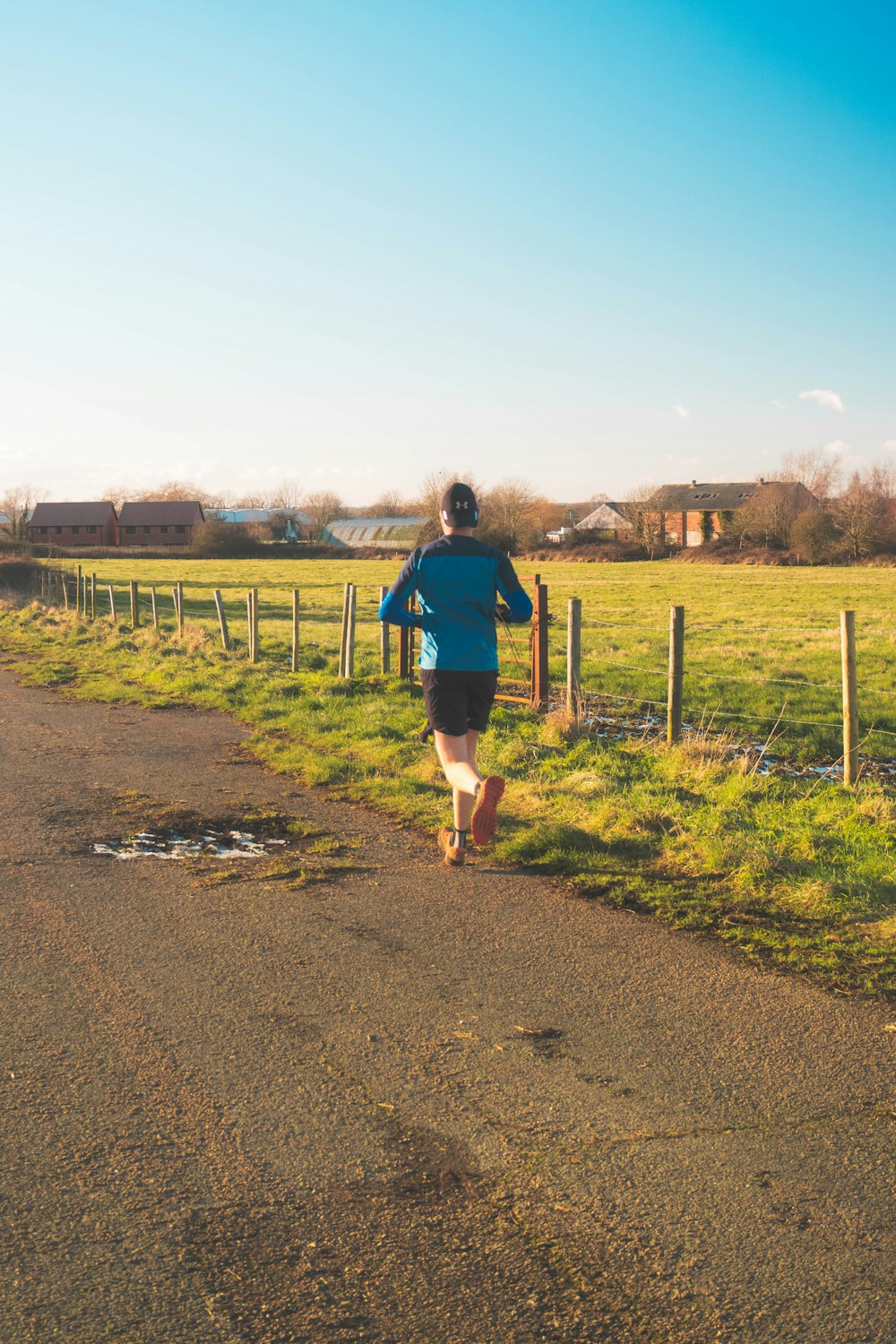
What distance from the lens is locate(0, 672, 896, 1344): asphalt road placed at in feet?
8.71

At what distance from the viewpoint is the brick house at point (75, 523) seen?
12212cm

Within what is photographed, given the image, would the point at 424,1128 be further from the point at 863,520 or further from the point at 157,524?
the point at 157,524

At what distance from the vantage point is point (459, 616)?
253 inches

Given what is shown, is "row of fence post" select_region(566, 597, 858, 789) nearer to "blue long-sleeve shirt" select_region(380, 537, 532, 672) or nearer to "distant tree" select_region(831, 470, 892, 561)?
"blue long-sleeve shirt" select_region(380, 537, 532, 672)

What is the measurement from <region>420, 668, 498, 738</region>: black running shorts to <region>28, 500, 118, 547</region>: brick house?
122260mm

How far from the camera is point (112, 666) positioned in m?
19.0

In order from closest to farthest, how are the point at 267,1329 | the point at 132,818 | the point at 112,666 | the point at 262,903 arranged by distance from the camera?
the point at 267,1329
the point at 262,903
the point at 132,818
the point at 112,666

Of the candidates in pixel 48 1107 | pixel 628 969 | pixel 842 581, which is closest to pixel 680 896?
pixel 628 969

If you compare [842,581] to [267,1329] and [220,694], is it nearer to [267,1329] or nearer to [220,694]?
[220,694]

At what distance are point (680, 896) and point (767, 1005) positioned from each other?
1.52 metres

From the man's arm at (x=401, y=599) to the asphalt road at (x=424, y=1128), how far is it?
1624 mm

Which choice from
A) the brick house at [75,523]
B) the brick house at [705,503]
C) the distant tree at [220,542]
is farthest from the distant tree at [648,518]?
the brick house at [75,523]

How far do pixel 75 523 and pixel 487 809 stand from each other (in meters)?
125

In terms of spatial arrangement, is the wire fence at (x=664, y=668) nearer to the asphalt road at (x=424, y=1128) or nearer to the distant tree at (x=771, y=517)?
the asphalt road at (x=424, y=1128)
